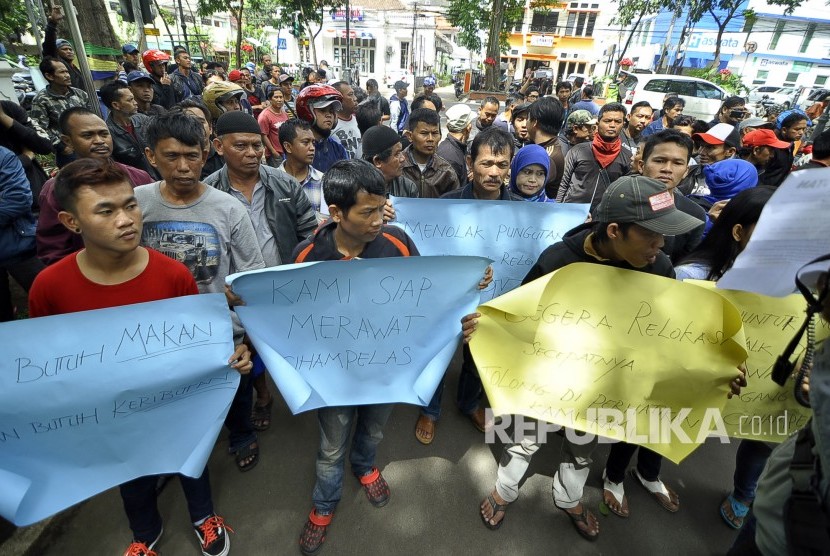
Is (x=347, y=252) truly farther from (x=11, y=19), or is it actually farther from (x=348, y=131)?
(x=11, y=19)

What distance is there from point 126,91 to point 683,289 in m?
5.13

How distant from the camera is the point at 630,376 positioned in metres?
1.71

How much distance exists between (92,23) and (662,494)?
1316 centimetres

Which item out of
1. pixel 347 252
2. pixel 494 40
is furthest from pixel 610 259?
pixel 494 40

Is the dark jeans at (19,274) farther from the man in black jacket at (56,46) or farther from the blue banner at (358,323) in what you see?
the man in black jacket at (56,46)

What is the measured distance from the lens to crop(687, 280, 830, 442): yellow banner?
1764 mm

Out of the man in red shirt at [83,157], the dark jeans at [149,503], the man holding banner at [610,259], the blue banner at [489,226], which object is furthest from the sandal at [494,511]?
the man in red shirt at [83,157]

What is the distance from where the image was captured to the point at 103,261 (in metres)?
1.61

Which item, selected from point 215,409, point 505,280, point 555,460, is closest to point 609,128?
point 505,280

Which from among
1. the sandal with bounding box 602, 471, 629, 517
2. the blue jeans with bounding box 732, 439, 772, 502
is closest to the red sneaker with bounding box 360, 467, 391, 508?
the sandal with bounding box 602, 471, 629, 517

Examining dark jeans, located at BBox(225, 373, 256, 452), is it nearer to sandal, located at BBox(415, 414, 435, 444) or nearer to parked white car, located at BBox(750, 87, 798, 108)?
sandal, located at BBox(415, 414, 435, 444)

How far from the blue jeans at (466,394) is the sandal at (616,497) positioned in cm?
92

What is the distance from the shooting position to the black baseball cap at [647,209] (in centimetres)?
155

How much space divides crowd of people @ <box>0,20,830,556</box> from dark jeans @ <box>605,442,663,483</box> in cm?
1
